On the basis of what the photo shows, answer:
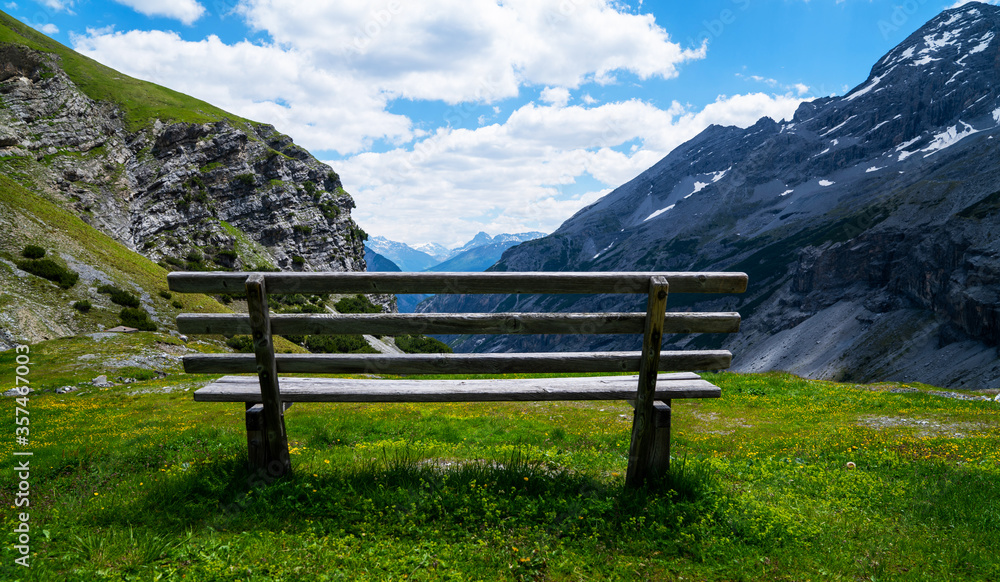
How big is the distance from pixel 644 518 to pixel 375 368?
3485 mm

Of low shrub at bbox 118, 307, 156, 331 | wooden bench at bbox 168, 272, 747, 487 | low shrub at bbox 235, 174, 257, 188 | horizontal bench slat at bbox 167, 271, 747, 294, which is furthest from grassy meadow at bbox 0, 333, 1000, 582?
low shrub at bbox 235, 174, 257, 188

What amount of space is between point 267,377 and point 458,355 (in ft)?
7.49

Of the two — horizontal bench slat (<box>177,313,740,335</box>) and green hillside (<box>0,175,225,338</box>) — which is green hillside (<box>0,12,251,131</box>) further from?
horizontal bench slat (<box>177,313,740,335</box>)

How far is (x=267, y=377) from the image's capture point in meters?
5.56

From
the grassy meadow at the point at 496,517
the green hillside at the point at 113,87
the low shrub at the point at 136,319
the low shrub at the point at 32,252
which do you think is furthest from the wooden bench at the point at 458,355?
the green hillside at the point at 113,87

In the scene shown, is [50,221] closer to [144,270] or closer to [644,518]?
[144,270]

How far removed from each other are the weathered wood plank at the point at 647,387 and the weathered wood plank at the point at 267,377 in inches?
168

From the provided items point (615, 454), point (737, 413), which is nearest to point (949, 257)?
point (737, 413)

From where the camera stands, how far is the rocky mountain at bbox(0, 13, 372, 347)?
91375 millimetres

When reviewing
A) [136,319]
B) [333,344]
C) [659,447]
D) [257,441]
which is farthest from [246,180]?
[659,447]

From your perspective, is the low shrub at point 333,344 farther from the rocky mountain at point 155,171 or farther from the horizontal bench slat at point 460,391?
the horizontal bench slat at point 460,391

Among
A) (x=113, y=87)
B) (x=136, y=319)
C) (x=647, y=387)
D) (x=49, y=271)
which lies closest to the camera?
(x=647, y=387)

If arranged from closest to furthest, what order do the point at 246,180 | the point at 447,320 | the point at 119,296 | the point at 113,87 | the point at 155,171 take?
the point at 447,320 < the point at 119,296 < the point at 155,171 < the point at 113,87 < the point at 246,180

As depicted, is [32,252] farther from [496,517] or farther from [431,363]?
[496,517]
